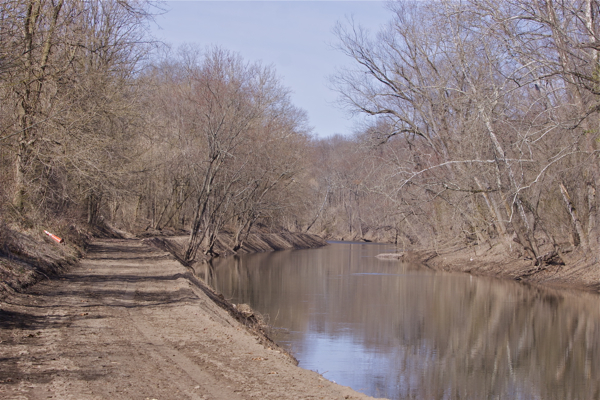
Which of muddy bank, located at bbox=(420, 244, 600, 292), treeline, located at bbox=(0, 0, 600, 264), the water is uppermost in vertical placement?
treeline, located at bbox=(0, 0, 600, 264)

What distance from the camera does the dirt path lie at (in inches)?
222

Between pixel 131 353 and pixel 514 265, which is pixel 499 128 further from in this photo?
pixel 131 353

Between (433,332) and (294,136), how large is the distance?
2697 cm

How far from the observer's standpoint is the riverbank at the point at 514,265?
71.6ft

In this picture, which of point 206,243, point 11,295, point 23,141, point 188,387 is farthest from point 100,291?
point 206,243

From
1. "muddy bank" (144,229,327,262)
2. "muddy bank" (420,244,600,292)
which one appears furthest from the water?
"muddy bank" (144,229,327,262)

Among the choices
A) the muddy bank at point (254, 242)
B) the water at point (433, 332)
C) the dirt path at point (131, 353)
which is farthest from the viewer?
the muddy bank at point (254, 242)

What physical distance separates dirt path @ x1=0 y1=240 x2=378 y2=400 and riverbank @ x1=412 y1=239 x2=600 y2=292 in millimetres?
16149

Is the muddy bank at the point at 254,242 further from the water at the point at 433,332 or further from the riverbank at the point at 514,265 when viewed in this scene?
the riverbank at the point at 514,265

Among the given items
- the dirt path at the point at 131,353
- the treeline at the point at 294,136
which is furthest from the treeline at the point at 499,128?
the dirt path at the point at 131,353

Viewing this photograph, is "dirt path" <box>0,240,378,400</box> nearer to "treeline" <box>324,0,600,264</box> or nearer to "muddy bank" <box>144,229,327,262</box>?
"treeline" <box>324,0,600,264</box>

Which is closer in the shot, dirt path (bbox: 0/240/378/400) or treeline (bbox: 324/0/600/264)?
dirt path (bbox: 0/240/378/400)

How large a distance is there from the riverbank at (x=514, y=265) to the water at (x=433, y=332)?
1.28 metres

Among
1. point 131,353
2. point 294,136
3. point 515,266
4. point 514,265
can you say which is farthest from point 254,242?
point 131,353
